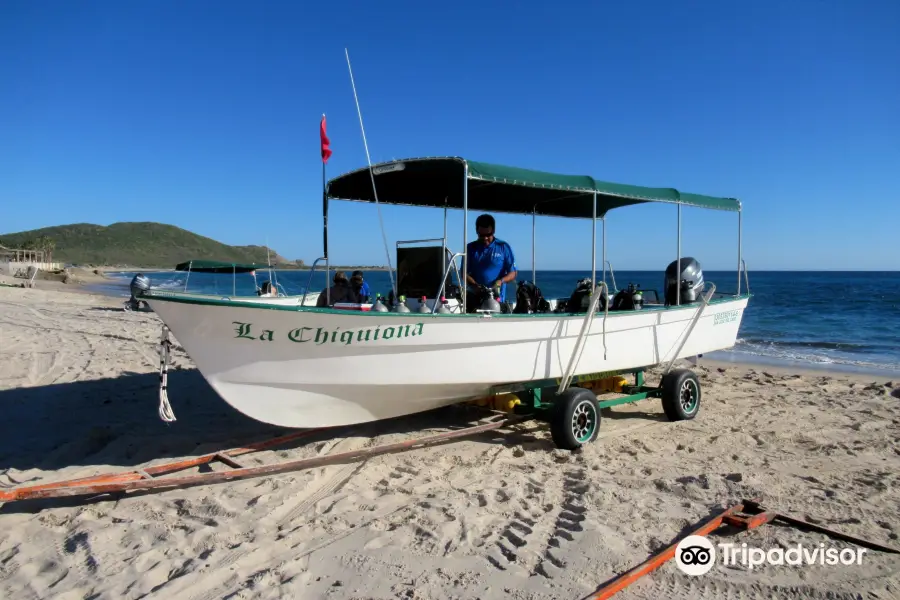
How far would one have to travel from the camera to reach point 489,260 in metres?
6.53

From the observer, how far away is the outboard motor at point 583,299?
6.03 metres

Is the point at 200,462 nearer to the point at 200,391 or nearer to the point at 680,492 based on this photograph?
the point at 200,391

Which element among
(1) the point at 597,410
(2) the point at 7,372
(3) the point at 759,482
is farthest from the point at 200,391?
(3) the point at 759,482

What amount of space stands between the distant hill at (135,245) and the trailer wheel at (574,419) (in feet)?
395

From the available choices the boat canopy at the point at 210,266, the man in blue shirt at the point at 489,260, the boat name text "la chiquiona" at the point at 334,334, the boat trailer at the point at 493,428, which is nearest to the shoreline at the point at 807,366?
the boat trailer at the point at 493,428

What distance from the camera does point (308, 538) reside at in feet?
12.1

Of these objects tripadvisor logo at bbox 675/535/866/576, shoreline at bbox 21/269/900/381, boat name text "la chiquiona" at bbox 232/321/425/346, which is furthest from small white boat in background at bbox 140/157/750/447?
shoreline at bbox 21/269/900/381

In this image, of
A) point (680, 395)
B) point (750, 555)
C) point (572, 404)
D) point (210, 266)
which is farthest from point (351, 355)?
point (210, 266)

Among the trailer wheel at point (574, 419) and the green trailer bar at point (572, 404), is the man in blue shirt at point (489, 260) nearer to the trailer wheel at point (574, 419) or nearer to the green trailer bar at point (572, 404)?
the green trailer bar at point (572, 404)

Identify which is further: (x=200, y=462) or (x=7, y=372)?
(x=7, y=372)

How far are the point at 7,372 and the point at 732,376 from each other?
1133cm

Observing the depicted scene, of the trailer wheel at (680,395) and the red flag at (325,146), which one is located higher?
the red flag at (325,146)

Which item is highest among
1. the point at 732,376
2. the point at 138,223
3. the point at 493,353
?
the point at 138,223

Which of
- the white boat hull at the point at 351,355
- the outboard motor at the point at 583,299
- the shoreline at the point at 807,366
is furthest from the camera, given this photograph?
the shoreline at the point at 807,366
